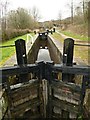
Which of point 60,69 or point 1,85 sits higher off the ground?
point 60,69

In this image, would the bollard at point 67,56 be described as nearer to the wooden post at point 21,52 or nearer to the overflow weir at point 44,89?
the overflow weir at point 44,89

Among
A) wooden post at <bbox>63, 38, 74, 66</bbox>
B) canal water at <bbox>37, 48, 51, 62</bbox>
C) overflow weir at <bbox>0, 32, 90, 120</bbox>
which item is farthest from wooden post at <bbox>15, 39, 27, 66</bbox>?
canal water at <bbox>37, 48, 51, 62</bbox>

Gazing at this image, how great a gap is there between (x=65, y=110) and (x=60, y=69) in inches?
35.3

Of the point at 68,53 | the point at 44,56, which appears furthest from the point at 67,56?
the point at 44,56

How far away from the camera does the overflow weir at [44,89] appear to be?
11.8ft

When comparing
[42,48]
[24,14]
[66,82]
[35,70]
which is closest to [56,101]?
[66,82]

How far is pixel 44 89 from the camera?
400 cm

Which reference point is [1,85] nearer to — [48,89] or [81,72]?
[48,89]

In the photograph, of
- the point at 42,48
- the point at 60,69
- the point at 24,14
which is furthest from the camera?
the point at 24,14

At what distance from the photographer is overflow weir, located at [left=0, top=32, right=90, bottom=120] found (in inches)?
141

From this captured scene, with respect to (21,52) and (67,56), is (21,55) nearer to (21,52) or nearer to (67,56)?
(21,52)

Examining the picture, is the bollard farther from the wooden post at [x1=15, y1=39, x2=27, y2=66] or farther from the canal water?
the canal water

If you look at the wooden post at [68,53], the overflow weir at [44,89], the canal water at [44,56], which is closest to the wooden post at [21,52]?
the overflow weir at [44,89]

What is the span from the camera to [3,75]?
11.5 feet
